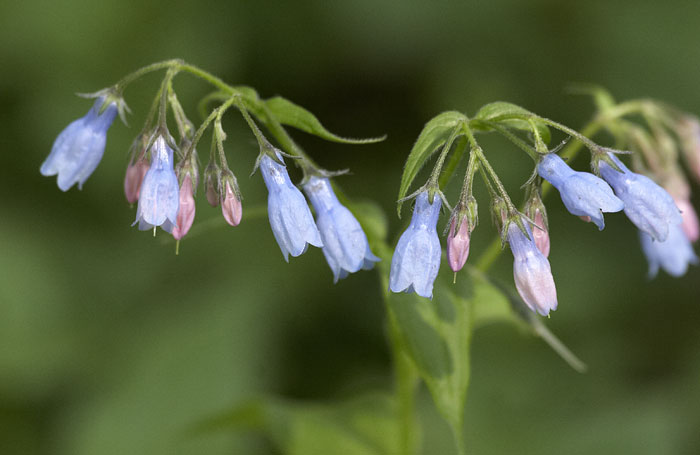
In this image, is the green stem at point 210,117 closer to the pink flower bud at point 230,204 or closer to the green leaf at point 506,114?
the pink flower bud at point 230,204

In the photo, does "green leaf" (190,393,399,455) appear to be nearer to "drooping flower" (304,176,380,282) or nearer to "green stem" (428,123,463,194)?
"drooping flower" (304,176,380,282)

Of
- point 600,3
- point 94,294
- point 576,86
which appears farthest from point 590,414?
point 94,294

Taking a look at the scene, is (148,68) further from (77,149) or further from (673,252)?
(673,252)

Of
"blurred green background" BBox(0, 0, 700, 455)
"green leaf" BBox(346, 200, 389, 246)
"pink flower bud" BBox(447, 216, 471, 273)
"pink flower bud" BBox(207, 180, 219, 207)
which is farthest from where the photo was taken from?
"blurred green background" BBox(0, 0, 700, 455)

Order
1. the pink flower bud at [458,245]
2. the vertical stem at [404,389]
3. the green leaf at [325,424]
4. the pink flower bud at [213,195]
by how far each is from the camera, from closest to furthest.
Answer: the pink flower bud at [458,245] < the pink flower bud at [213,195] < the vertical stem at [404,389] < the green leaf at [325,424]

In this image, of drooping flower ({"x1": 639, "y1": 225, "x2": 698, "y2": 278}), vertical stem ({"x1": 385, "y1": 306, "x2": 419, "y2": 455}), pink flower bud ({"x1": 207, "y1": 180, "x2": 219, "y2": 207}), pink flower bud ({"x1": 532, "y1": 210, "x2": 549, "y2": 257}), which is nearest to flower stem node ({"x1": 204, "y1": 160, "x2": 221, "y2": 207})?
pink flower bud ({"x1": 207, "y1": 180, "x2": 219, "y2": 207})

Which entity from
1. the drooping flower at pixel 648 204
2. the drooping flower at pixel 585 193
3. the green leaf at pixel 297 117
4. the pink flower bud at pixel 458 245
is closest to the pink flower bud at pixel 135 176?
the green leaf at pixel 297 117

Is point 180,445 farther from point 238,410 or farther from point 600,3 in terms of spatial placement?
point 600,3
